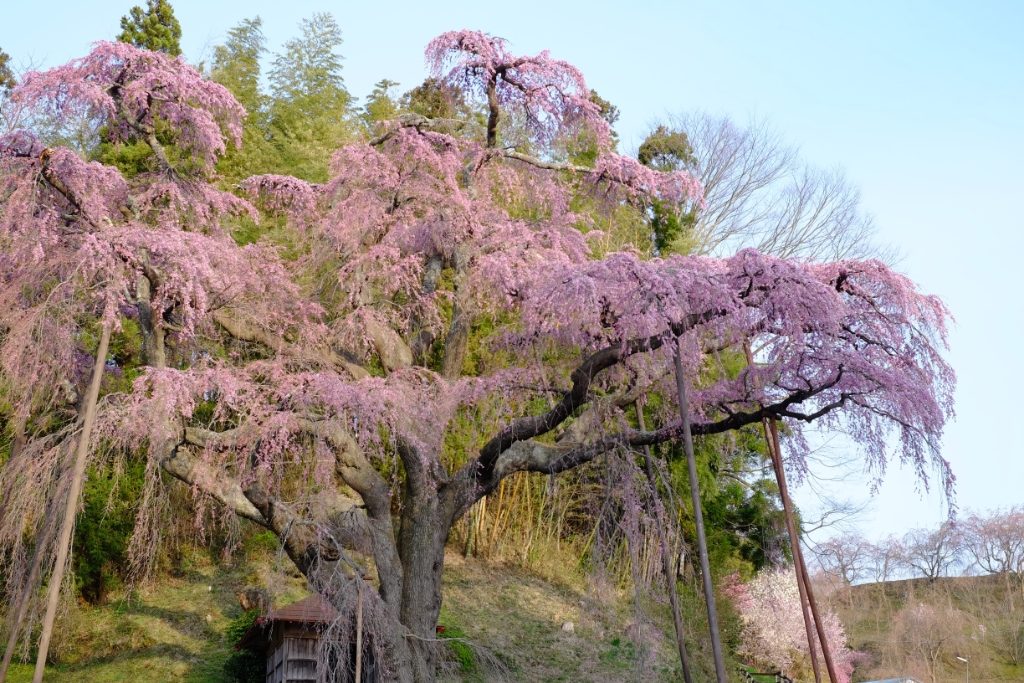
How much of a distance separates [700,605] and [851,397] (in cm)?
886

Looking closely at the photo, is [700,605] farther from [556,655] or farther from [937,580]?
[937,580]

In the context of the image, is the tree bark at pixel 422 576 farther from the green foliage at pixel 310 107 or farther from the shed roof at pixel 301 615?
the green foliage at pixel 310 107

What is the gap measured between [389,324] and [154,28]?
901 centimetres

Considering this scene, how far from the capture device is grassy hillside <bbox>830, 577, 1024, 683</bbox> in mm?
22047

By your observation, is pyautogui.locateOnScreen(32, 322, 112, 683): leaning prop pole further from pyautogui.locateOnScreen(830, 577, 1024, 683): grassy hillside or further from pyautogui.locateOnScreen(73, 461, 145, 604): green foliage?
pyautogui.locateOnScreen(830, 577, 1024, 683): grassy hillside

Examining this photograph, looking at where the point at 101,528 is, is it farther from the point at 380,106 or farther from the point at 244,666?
the point at 380,106

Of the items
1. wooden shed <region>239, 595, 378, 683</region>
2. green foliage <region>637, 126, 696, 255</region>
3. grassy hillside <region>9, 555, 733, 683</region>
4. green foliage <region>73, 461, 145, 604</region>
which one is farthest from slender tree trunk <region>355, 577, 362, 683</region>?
green foliage <region>637, 126, 696, 255</region>

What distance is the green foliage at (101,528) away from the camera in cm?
1161

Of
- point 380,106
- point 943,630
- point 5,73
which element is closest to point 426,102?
point 380,106

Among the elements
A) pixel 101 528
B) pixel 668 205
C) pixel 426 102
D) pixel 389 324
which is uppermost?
pixel 426 102

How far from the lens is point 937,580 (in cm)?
2764

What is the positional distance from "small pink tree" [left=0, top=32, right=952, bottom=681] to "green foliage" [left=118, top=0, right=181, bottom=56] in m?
5.93

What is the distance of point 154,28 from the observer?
52.9 ft

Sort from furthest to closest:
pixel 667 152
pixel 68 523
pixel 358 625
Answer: pixel 667 152
pixel 358 625
pixel 68 523
